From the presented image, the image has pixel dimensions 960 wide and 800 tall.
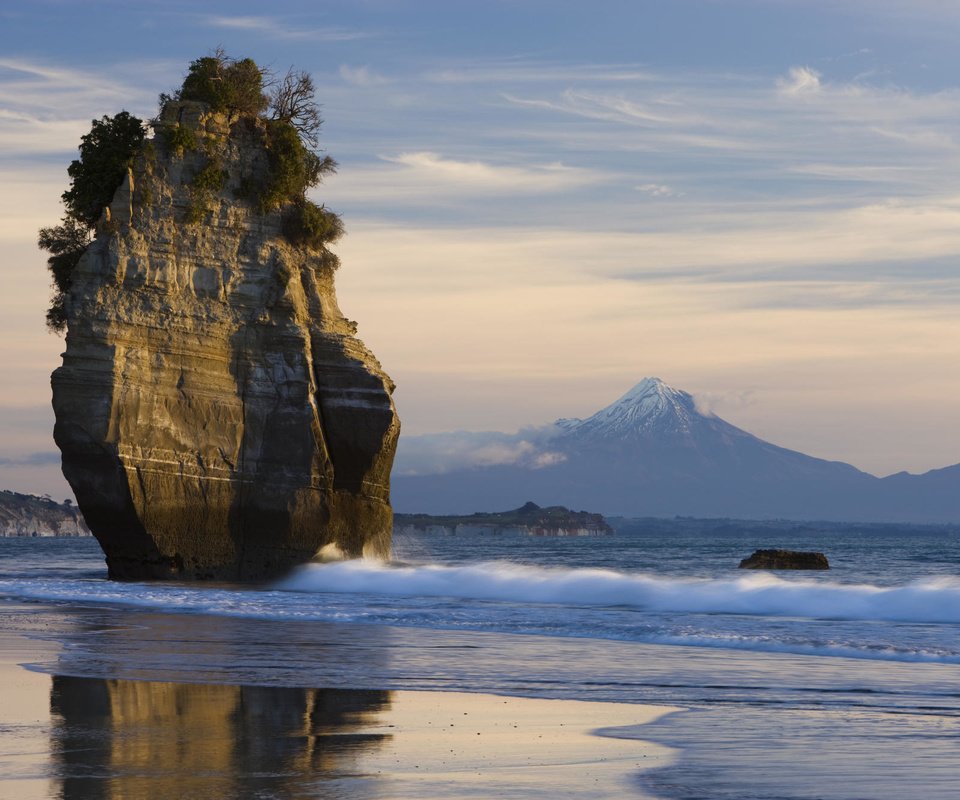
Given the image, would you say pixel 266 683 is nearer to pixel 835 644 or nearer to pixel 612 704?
pixel 612 704

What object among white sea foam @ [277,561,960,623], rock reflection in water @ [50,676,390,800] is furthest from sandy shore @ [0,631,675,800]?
white sea foam @ [277,561,960,623]

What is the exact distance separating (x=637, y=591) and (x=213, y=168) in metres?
16.8

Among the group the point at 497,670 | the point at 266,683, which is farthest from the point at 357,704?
the point at 497,670

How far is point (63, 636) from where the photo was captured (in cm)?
2150

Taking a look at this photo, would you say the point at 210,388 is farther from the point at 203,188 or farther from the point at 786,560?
the point at 786,560

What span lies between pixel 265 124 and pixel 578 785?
33.9 meters

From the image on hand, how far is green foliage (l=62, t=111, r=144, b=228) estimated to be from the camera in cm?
4069

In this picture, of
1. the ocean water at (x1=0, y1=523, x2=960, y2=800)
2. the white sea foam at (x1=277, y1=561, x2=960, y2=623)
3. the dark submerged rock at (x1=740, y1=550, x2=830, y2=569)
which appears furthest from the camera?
the dark submerged rock at (x1=740, y1=550, x2=830, y2=569)

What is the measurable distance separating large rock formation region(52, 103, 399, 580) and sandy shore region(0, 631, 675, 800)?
22.0 m

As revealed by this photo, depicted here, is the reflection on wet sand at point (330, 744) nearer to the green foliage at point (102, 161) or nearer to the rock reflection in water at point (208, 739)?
the rock reflection in water at point (208, 739)

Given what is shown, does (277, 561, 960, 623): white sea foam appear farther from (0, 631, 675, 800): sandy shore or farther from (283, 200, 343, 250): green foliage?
(0, 631, 675, 800): sandy shore

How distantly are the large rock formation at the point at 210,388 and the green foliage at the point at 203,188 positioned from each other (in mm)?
63

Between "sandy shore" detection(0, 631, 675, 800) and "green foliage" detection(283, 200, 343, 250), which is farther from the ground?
"green foliage" detection(283, 200, 343, 250)

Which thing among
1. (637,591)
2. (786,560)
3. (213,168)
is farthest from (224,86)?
(786,560)
